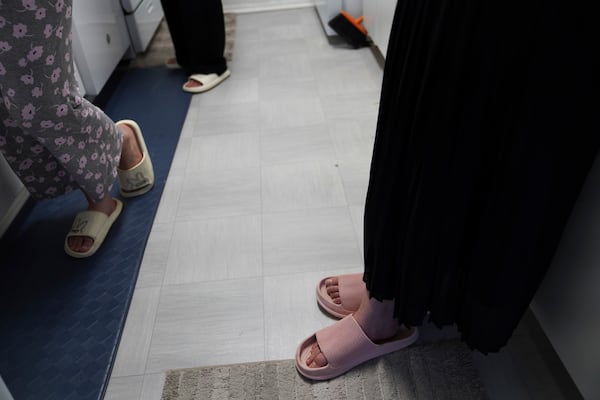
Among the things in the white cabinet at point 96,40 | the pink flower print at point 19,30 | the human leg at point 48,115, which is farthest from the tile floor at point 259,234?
the pink flower print at point 19,30

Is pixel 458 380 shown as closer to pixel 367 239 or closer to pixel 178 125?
pixel 367 239

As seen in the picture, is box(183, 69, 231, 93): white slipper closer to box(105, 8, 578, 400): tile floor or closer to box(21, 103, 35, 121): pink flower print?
box(105, 8, 578, 400): tile floor

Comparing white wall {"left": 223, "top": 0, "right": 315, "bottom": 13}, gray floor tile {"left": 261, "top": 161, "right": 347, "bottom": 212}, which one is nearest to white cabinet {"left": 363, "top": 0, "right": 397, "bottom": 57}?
gray floor tile {"left": 261, "top": 161, "right": 347, "bottom": 212}

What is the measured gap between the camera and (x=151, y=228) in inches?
51.6

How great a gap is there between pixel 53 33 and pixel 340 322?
84 centimetres

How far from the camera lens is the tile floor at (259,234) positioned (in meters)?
0.96

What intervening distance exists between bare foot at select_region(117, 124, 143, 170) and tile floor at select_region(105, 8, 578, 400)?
5.7 inches

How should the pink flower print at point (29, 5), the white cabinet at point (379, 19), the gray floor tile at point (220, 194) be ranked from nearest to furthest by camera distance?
the pink flower print at point (29, 5) → the gray floor tile at point (220, 194) → the white cabinet at point (379, 19)

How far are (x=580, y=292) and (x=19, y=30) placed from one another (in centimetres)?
109

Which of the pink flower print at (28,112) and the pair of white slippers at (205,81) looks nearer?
the pink flower print at (28,112)

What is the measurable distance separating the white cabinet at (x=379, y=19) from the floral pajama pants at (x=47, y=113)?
116 cm

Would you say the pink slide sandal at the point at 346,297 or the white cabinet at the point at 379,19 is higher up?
the white cabinet at the point at 379,19

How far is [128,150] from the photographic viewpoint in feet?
4.50

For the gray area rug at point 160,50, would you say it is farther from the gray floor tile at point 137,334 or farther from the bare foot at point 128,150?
the gray floor tile at point 137,334
